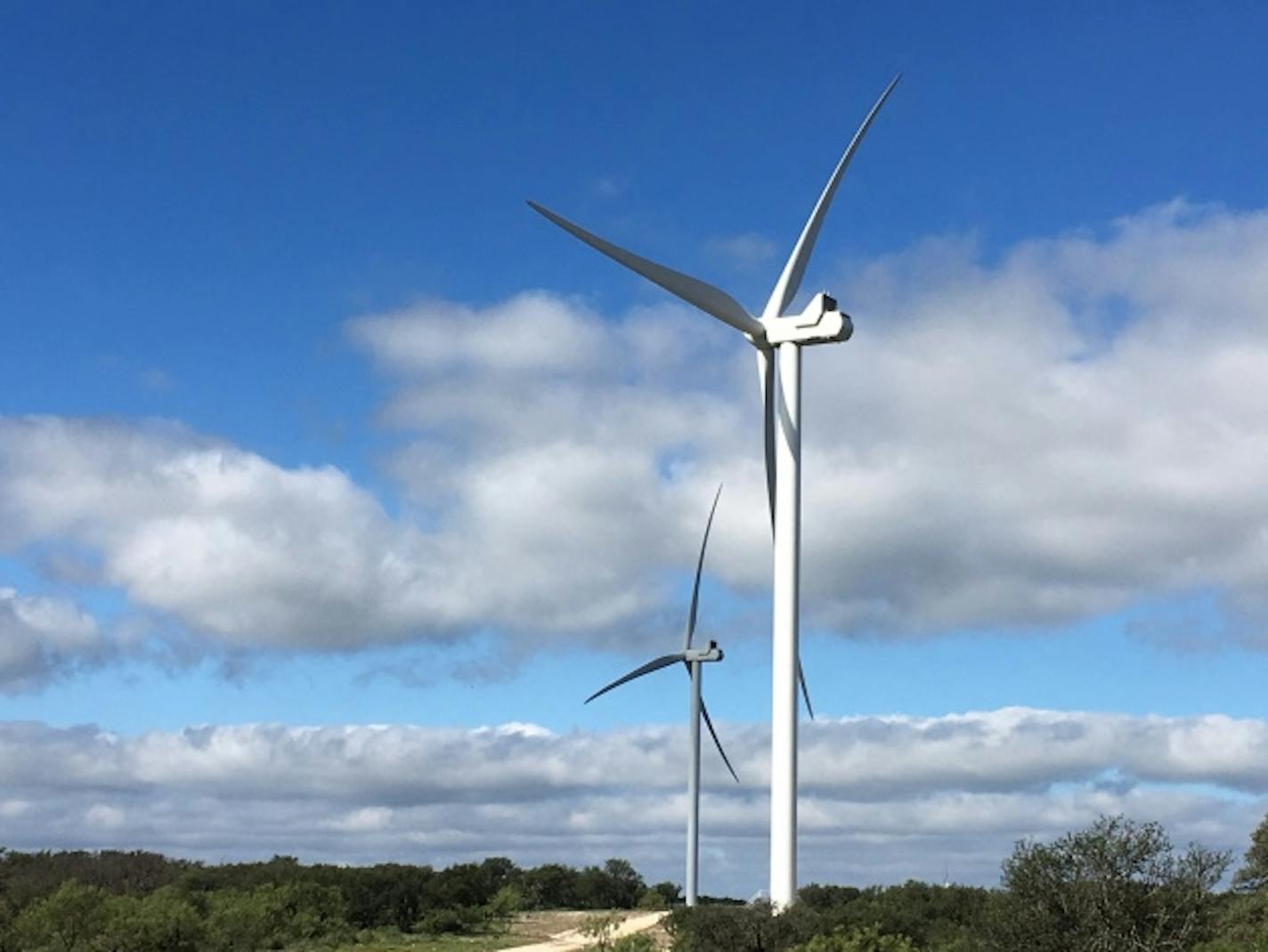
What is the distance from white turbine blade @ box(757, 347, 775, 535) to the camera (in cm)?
4066

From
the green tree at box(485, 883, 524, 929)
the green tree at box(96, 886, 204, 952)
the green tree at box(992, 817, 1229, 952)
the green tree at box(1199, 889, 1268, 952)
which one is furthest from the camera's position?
the green tree at box(485, 883, 524, 929)

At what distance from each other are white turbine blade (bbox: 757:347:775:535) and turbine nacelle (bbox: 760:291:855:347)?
0.98 m

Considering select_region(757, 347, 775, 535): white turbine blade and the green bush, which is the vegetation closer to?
the green bush

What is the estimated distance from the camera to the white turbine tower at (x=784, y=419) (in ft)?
122

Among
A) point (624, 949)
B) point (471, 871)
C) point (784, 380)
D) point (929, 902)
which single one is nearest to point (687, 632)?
point (471, 871)

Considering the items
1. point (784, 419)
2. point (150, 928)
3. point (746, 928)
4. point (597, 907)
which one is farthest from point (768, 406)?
point (597, 907)

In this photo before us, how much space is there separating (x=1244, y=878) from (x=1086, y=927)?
29.5 metres

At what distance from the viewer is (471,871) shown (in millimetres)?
73375

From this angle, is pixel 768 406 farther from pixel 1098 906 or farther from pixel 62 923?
pixel 62 923

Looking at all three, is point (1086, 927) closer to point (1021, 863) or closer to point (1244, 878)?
point (1021, 863)

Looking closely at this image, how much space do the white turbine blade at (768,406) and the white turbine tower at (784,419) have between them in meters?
0.02

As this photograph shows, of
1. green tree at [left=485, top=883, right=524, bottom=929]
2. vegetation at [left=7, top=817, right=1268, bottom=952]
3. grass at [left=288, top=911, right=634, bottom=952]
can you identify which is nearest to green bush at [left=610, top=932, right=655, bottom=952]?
vegetation at [left=7, top=817, right=1268, bottom=952]

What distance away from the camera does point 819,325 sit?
129ft

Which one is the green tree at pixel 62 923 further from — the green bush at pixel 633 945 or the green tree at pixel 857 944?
the green tree at pixel 857 944
